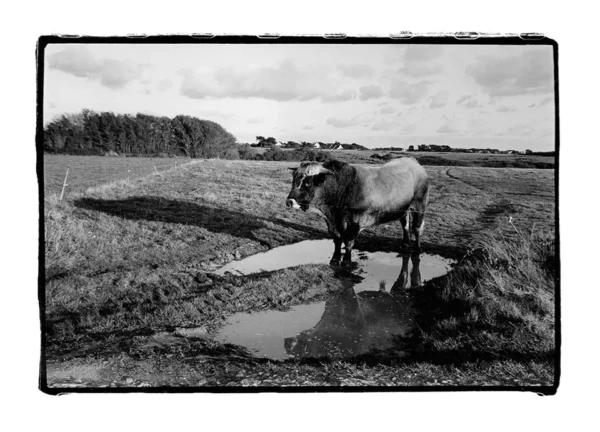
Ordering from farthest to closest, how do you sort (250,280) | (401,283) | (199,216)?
(199,216), (401,283), (250,280)

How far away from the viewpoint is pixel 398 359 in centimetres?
376

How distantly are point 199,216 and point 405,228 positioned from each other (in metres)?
2.25

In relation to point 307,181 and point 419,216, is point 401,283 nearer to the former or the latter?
point 419,216

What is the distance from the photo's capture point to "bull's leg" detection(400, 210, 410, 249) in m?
4.18

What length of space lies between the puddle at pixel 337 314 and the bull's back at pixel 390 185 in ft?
1.76

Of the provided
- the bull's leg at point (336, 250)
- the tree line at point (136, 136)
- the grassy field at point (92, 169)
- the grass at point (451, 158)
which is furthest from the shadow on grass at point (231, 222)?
the grass at point (451, 158)

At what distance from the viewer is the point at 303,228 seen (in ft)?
13.5

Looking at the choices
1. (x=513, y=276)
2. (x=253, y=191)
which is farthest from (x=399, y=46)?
(x=513, y=276)

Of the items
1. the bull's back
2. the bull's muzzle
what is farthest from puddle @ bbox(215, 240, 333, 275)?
the bull's back

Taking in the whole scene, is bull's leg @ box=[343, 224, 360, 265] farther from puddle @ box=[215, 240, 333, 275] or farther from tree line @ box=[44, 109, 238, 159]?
tree line @ box=[44, 109, 238, 159]

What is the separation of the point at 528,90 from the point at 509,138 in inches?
18.7

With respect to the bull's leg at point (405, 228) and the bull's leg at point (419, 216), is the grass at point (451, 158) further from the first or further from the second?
the bull's leg at point (405, 228)

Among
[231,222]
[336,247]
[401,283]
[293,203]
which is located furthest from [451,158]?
[231,222]

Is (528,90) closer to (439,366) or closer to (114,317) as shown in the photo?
(439,366)
